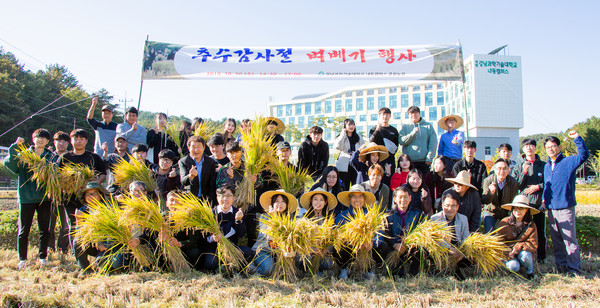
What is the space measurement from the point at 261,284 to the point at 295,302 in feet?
1.63

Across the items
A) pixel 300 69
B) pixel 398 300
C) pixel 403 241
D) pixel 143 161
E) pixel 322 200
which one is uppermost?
pixel 300 69

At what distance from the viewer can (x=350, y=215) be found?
3.97 metres

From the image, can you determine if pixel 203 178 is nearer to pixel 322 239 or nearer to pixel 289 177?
pixel 289 177

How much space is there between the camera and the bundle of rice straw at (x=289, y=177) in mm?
4500

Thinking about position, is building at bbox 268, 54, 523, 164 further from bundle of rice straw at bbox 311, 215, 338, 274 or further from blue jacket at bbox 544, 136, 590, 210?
bundle of rice straw at bbox 311, 215, 338, 274

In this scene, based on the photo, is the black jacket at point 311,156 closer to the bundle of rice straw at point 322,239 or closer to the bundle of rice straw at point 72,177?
the bundle of rice straw at point 322,239

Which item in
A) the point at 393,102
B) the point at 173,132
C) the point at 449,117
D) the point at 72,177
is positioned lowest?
the point at 72,177

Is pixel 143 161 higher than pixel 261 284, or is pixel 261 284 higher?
pixel 143 161

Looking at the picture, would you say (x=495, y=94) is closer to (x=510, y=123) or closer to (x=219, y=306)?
(x=510, y=123)

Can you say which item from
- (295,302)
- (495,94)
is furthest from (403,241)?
(495,94)

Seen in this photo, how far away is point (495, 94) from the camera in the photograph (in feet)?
146

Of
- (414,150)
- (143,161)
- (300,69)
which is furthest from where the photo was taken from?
(300,69)

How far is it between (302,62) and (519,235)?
4688 millimetres

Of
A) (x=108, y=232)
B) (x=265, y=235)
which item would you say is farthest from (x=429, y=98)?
(x=108, y=232)
